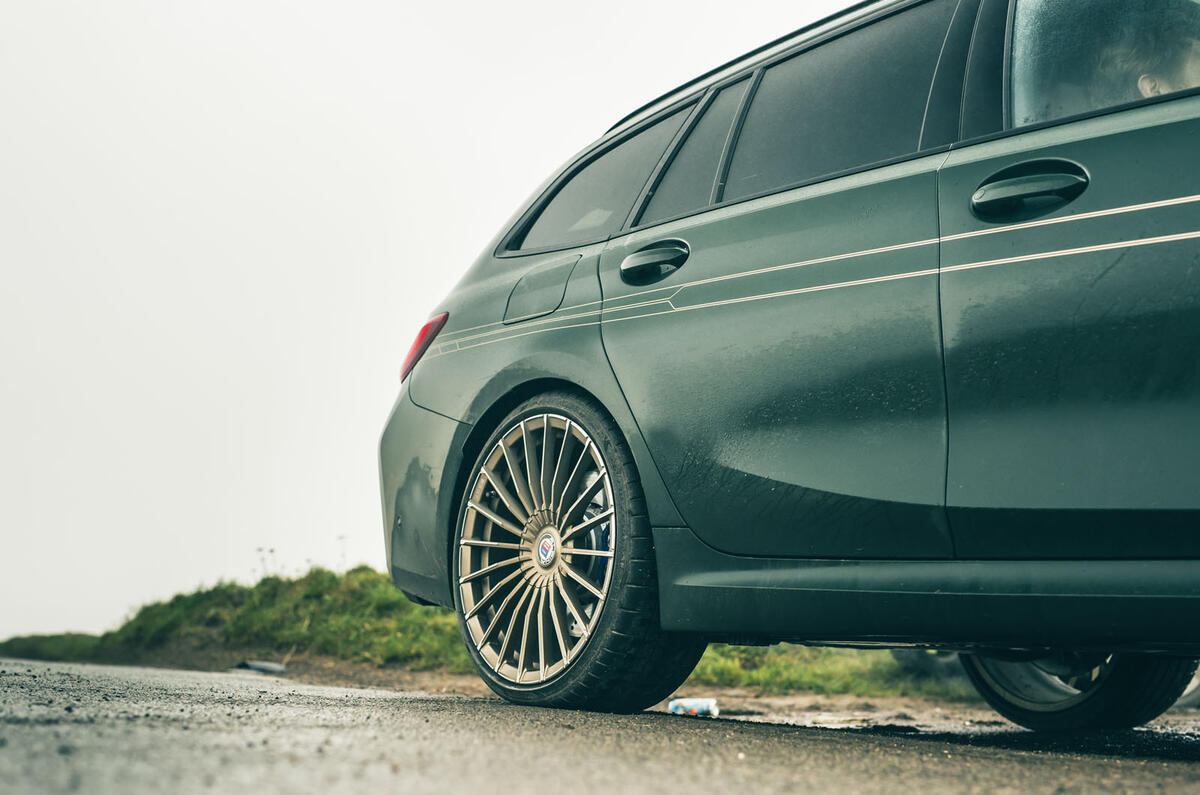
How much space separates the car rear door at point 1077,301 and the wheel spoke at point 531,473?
51.1 inches

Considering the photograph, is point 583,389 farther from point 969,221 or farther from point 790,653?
point 790,653

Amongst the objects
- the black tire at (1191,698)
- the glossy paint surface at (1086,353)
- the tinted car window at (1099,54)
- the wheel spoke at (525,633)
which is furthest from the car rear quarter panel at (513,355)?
the black tire at (1191,698)

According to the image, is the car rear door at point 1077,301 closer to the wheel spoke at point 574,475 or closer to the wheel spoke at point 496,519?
the wheel spoke at point 574,475

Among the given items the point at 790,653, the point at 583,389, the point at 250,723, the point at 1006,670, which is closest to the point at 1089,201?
the point at 583,389

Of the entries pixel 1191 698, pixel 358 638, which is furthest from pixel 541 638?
pixel 358 638

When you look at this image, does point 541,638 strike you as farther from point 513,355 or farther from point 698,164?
point 698,164

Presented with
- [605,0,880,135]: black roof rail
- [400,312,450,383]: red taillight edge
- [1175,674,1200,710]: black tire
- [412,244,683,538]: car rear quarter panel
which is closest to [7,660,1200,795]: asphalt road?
[412,244,683,538]: car rear quarter panel

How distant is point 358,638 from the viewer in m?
8.45

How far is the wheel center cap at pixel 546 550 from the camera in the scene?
121 inches

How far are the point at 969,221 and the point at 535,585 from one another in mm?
1600

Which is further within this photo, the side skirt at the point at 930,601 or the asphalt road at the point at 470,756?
the side skirt at the point at 930,601

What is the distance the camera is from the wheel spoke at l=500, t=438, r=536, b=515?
320 cm

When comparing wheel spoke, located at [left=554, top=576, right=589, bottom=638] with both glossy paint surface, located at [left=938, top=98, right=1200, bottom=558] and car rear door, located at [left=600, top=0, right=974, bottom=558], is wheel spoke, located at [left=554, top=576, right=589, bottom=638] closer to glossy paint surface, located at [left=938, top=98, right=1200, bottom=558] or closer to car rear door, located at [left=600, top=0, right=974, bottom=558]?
car rear door, located at [left=600, top=0, right=974, bottom=558]

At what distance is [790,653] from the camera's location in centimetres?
756
